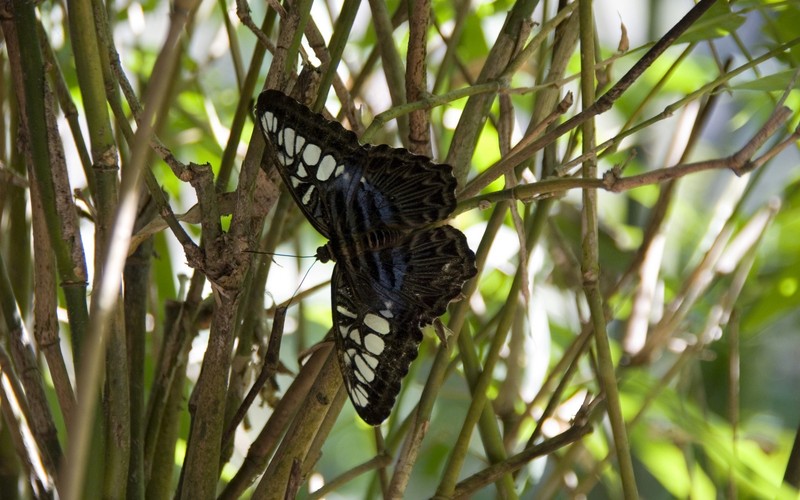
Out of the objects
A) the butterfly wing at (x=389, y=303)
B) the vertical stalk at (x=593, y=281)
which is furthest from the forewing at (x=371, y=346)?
the vertical stalk at (x=593, y=281)

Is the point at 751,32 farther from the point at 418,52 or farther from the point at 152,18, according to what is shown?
the point at 418,52

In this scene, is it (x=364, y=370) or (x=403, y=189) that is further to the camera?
(x=403, y=189)

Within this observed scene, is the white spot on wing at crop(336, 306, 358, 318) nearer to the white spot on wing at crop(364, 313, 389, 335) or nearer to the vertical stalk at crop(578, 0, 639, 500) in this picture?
the white spot on wing at crop(364, 313, 389, 335)

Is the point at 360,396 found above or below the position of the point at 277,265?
below

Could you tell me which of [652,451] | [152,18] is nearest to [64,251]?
[652,451]

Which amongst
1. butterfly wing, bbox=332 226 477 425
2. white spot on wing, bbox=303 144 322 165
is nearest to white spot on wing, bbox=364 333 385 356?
butterfly wing, bbox=332 226 477 425

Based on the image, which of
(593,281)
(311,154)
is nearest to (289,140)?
(311,154)

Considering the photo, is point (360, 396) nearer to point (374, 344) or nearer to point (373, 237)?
point (374, 344)
